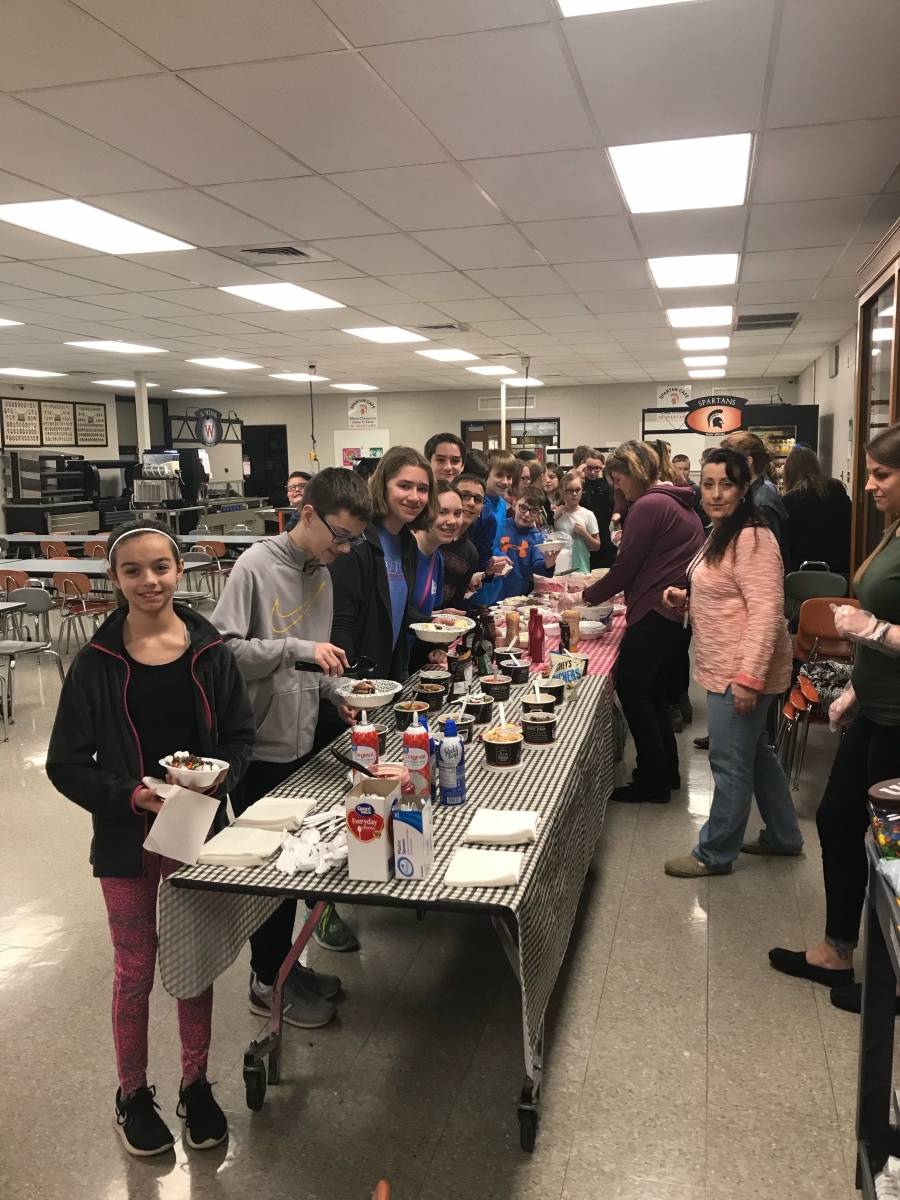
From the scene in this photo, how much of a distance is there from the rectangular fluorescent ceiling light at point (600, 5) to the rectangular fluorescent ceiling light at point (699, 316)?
5.65 m

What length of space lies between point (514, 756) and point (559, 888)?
406mm

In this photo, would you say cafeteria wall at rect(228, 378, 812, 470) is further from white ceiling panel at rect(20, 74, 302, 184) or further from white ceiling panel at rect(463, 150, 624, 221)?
white ceiling panel at rect(20, 74, 302, 184)

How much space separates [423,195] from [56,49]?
2.02 meters

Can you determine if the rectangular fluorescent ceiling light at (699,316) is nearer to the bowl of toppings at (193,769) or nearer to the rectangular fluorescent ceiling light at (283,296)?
the rectangular fluorescent ceiling light at (283,296)

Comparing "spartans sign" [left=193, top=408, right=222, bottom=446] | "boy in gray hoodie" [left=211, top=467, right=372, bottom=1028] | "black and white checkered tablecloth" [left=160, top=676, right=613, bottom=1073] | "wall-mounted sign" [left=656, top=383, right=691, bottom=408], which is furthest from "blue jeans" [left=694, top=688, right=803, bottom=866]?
"wall-mounted sign" [left=656, top=383, right=691, bottom=408]

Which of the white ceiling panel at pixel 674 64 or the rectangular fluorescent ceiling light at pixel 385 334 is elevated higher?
the rectangular fluorescent ceiling light at pixel 385 334

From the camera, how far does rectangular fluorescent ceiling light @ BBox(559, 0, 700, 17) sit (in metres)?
2.65

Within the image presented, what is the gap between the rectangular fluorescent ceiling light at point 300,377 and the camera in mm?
13273

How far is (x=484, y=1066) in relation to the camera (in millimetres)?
2336

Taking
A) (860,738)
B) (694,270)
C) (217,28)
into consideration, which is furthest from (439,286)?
(860,738)

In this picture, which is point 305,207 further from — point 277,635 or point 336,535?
point 277,635

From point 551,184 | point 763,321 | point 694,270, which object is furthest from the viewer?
point 763,321

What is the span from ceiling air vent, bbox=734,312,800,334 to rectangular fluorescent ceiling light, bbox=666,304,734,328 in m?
Answer: 0.16

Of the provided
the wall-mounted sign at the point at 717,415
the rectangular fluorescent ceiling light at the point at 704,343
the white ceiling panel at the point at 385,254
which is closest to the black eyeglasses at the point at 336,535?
the white ceiling panel at the point at 385,254
